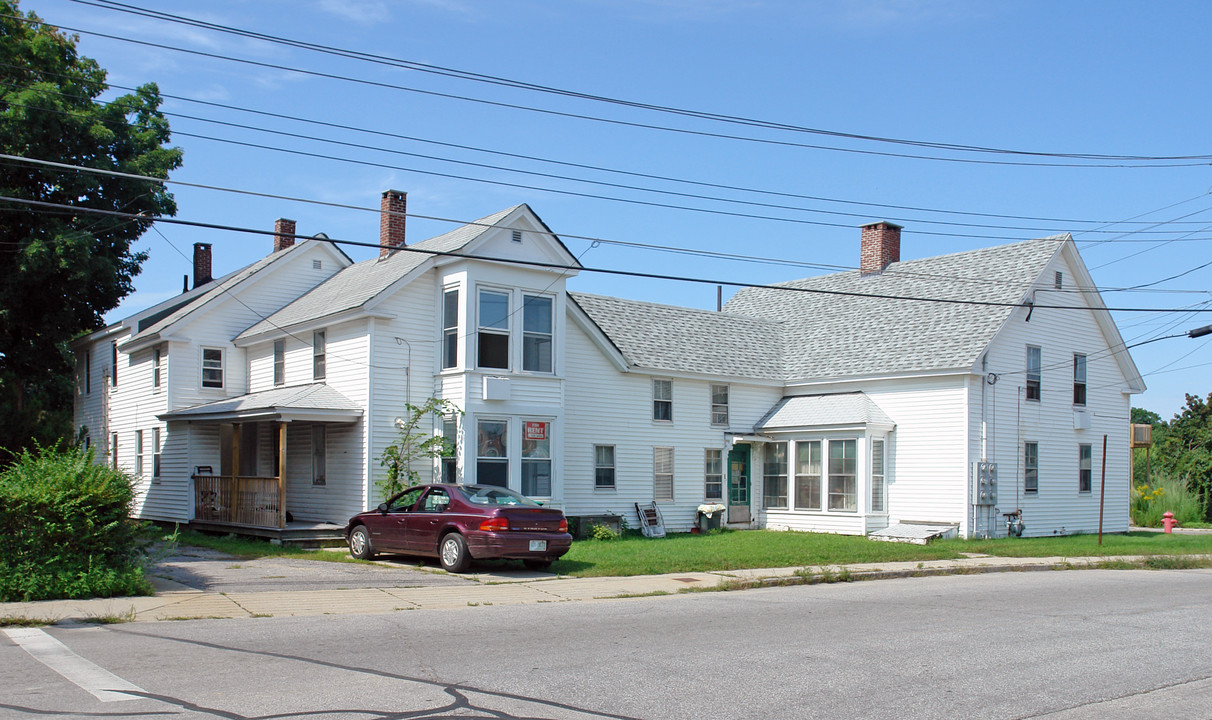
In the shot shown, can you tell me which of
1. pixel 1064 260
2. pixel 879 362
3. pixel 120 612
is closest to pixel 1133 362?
pixel 1064 260

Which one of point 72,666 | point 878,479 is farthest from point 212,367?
point 72,666

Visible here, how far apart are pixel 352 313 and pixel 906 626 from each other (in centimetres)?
1458

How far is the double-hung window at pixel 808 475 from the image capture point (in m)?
27.8

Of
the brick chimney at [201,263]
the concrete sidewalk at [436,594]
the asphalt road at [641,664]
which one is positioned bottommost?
the concrete sidewalk at [436,594]

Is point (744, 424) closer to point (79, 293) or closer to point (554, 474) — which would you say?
point (554, 474)

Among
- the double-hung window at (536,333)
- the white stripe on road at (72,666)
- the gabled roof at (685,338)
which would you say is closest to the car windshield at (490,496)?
the double-hung window at (536,333)

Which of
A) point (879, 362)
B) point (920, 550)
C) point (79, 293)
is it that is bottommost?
point (920, 550)

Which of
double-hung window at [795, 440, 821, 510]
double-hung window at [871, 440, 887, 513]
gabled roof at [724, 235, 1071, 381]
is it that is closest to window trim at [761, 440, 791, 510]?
double-hung window at [795, 440, 821, 510]

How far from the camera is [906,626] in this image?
456 inches

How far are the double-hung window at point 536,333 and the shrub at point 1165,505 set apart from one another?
990 inches

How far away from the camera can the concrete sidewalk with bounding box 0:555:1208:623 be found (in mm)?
11789

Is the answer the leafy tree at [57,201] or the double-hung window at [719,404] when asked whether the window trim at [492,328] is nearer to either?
the double-hung window at [719,404]

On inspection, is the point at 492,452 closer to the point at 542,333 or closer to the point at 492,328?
the point at 492,328

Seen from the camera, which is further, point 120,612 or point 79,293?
point 79,293
